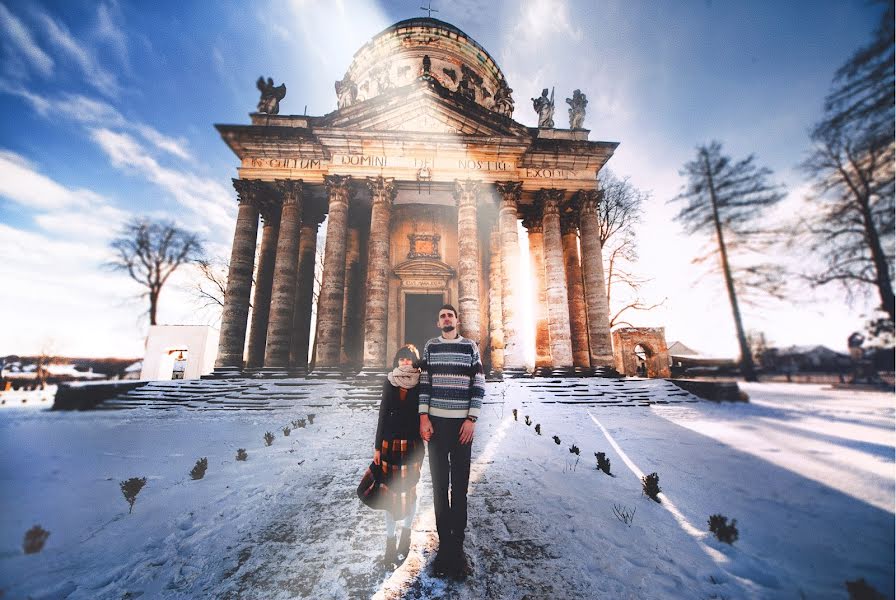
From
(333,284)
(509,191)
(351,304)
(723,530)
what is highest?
(509,191)

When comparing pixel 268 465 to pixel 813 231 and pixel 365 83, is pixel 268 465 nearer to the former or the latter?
pixel 813 231

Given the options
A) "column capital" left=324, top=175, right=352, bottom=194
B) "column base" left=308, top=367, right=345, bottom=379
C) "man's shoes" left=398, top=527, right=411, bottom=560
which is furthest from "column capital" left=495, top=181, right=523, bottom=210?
"man's shoes" left=398, top=527, right=411, bottom=560

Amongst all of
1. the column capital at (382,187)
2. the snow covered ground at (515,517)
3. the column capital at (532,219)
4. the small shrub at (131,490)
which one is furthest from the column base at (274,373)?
the column capital at (532,219)

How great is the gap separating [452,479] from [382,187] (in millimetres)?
13799

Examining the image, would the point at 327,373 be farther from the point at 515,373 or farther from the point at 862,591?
the point at 862,591

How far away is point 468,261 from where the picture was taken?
47.5ft

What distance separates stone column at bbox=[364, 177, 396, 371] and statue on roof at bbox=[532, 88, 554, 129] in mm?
8887

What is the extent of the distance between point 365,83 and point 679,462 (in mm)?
26344

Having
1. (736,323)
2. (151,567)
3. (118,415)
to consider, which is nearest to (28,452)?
(118,415)

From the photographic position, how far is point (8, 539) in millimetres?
2959

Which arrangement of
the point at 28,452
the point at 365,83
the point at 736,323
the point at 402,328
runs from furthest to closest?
the point at 365,83
the point at 402,328
the point at 28,452
the point at 736,323

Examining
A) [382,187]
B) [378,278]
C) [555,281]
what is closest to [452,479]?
[378,278]

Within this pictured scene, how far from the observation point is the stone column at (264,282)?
50.0 feet

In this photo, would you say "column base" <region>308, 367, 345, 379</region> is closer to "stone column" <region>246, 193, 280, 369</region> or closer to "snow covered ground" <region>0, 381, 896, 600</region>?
"stone column" <region>246, 193, 280, 369</region>
